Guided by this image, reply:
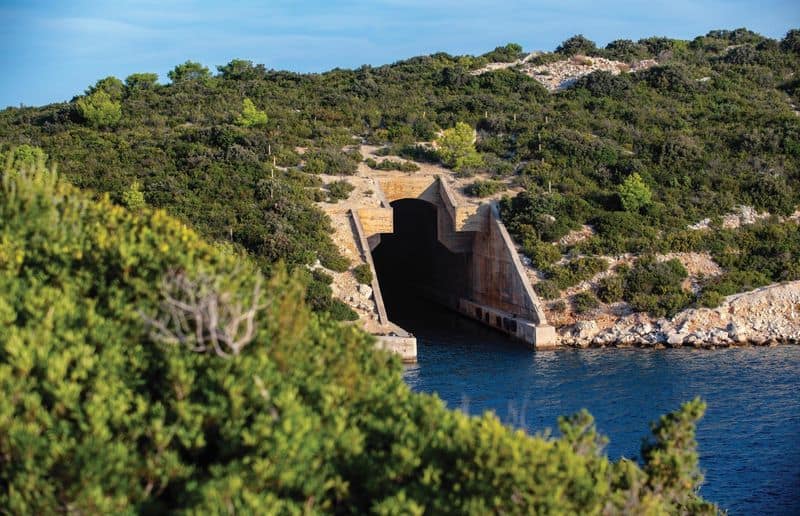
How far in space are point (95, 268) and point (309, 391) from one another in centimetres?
456

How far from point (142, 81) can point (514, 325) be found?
4955cm

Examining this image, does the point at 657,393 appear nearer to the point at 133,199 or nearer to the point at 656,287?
the point at 656,287

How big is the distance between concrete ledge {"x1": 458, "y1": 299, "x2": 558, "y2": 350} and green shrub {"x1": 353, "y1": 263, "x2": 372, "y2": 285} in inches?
288

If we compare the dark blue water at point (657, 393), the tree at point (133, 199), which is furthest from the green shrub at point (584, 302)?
the tree at point (133, 199)

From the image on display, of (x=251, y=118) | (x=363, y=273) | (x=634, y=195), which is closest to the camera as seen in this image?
(x=363, y=273)

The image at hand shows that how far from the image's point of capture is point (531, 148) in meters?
54.6

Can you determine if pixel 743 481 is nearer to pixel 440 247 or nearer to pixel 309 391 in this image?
pixel 309 391

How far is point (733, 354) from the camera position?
3425 cm

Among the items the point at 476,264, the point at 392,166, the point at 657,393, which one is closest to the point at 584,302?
the point at 476,264

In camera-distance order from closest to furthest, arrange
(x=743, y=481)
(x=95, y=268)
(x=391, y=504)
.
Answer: (x=391, y=504)
(x=95, y=268)
(x=743, y=481)

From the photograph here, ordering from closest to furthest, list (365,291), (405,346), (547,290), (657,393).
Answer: (657,393), (405,346), (365,291), (547,290)

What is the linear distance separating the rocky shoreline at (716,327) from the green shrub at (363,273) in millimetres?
9557

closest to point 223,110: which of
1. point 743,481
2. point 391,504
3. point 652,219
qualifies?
point 652,219

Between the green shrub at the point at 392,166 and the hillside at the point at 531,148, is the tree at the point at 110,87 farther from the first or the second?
the green shrub at the point at 392,166
